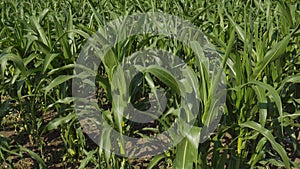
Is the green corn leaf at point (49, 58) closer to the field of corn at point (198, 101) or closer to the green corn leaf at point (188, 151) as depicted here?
the field of corn at point (198, 101)

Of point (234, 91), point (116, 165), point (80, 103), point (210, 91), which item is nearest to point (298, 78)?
point (234, 91)

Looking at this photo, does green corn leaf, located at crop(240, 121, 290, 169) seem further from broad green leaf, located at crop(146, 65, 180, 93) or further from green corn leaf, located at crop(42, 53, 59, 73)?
green corn leaf, located at crop(42, 53, 59, 73)

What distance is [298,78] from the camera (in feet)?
6.28

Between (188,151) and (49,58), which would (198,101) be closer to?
(188,151)

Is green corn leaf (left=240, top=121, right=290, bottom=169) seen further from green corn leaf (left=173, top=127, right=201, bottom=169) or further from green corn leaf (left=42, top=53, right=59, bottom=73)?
green corn leaf (left=42, top=53, right=59, bottom=73)

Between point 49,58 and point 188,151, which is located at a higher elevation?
point 49,58

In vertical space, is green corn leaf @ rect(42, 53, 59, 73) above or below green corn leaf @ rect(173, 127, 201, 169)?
above

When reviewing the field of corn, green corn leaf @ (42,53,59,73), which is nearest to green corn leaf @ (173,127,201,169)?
the field of corn

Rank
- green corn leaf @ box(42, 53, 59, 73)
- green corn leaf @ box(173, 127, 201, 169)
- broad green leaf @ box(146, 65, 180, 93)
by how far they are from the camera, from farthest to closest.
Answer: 1. green corn leaf @ box(42, 53, 59, 73)
2. broad green leaf @ box(146, 65, 180, 93)
3. green corn leaf @ box(173, 127, 201, 169)

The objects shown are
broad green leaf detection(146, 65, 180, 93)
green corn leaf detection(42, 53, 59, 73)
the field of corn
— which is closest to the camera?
broad green leaf detection(146, 65, 180, 93)

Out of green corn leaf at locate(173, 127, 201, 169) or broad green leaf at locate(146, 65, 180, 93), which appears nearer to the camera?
green corn leaf at locate(173, 127, 201, 169)

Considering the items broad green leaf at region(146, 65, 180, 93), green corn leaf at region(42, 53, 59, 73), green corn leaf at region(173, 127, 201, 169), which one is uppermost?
green corn leaf at region(42, 53, 59, 73)

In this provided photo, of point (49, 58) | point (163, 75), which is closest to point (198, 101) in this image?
point (163, 75)

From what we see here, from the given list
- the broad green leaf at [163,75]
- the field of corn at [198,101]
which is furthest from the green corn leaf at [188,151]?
the broad green leaf at [163,75]
